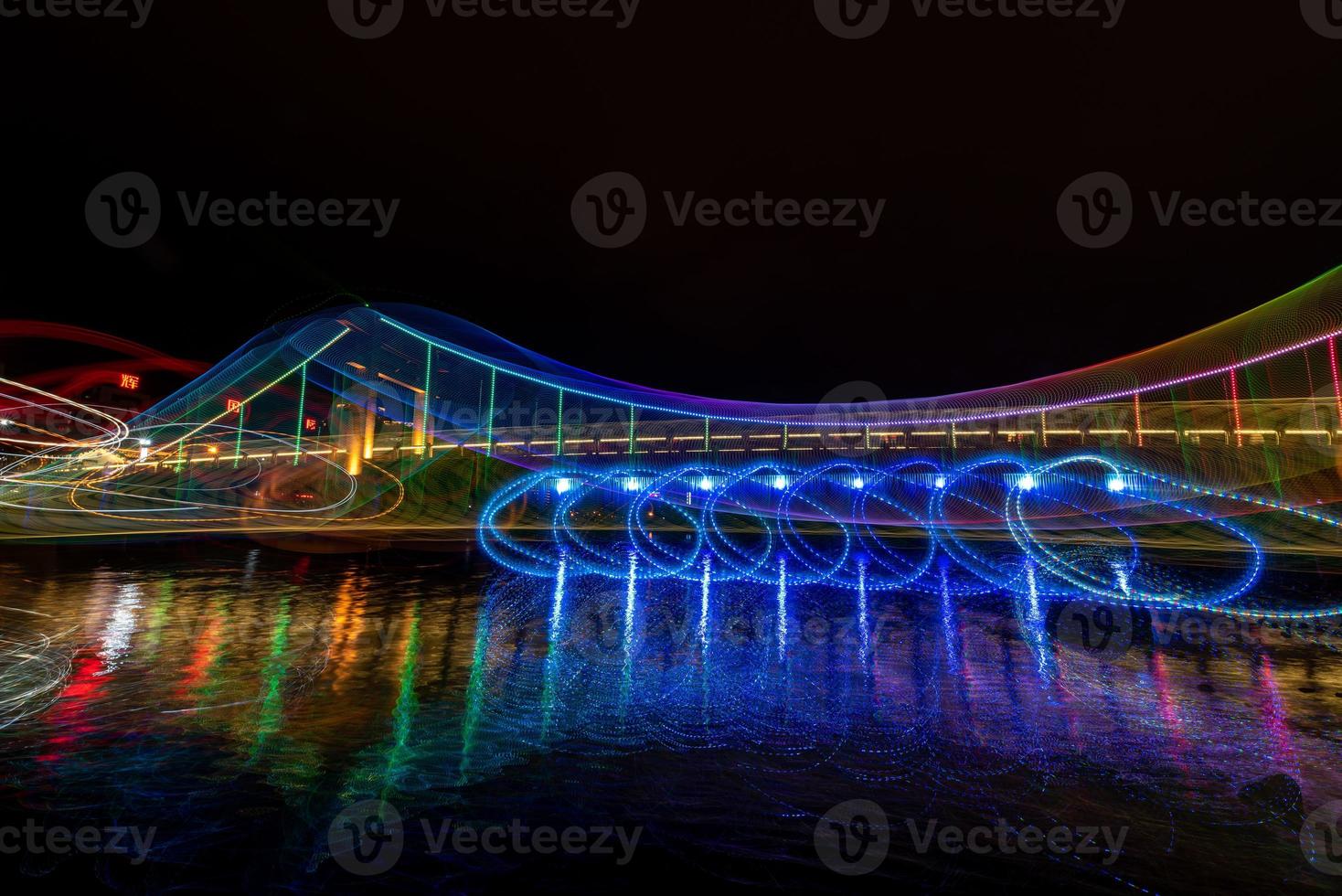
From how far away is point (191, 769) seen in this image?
374 centimetres

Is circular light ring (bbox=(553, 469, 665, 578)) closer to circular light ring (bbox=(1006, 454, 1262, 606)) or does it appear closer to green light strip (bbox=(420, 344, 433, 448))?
green light strip (bbox=(420, 344, 433, 448))

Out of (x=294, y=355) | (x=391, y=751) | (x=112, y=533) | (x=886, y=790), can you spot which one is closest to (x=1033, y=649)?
(x=886, y=790)

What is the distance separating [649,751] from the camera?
4078 millimetres

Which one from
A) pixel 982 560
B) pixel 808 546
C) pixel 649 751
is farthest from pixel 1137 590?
pixel 649 751

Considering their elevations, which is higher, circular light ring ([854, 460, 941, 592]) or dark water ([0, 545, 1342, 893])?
circular light ring ([854, 460, 941, 592])

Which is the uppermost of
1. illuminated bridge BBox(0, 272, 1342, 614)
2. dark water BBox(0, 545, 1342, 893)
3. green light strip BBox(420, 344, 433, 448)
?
green light strip BBox(420, 344, 433, 448)

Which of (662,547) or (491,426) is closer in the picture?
(662,547)

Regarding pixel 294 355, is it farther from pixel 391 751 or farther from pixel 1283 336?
pixel 1283 336

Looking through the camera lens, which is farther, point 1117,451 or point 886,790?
point 1117,451

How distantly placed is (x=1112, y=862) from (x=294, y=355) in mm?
20699

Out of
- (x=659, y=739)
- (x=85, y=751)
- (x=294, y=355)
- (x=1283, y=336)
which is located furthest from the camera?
(x=294, y=355)

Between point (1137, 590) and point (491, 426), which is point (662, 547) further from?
point (491, 426)

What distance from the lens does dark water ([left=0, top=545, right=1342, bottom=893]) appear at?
2912 millimetres

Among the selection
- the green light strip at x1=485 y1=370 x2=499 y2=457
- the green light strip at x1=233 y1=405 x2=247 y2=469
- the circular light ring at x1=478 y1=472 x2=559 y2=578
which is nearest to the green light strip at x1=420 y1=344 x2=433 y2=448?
the green light strip at x1=485 y1=370 x2=499 y2=457
